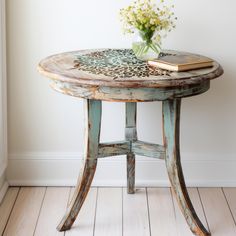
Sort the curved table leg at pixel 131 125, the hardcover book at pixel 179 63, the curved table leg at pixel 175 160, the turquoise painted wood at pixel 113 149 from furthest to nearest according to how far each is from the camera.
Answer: the curved table leg at pixel 131 125 < the turquoise painted wood at pixel 113 149 < the curved table leg at pixel 175 160 < the hardcover book at pixel 179 63

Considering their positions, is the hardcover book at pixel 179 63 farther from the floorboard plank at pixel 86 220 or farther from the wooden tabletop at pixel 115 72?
the floorboard plank at pixel 86 220

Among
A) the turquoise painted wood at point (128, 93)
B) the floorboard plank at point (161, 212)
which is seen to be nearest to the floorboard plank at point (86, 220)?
the floorboard plank at point (161, 212)

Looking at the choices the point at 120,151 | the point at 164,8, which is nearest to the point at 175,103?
the point at 120,151

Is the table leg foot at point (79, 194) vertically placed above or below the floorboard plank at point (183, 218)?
above

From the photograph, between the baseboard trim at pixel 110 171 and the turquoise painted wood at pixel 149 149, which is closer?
the turquoise painted wood at pixel 149 149

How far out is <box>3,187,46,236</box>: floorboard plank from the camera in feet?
7.75

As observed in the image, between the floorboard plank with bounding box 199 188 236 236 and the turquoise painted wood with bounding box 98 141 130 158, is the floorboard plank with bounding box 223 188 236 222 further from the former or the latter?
the turquoise painted wood with bounding box 98 141 130 158

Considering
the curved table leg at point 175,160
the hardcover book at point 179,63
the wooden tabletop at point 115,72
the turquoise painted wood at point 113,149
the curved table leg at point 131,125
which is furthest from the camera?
the curved table leg at point 131,125

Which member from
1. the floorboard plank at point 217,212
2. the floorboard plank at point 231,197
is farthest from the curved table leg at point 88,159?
the floorboard plank at point 231,197

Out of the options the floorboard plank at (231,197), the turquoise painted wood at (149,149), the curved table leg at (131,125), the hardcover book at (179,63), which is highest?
the hardcover book at (179,63)

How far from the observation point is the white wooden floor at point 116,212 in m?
2.38

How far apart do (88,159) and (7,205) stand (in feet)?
1.79

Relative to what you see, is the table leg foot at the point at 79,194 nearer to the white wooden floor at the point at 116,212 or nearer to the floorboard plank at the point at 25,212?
the white wooden floor at the point at 116,212

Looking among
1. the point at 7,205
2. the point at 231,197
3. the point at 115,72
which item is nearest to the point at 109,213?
the point at 7,205
